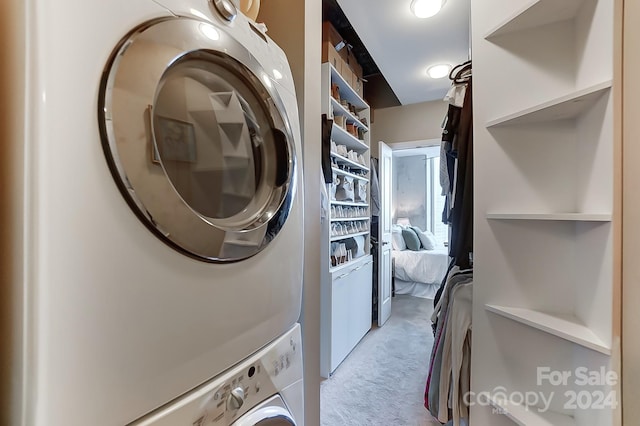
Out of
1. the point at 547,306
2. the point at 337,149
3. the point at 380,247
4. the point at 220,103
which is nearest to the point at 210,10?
the point at 220,103

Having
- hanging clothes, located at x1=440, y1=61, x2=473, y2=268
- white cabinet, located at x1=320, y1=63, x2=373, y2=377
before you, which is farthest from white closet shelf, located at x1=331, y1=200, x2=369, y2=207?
hanging clothes, located at x1=440, y1=61, x2=473, y2=268

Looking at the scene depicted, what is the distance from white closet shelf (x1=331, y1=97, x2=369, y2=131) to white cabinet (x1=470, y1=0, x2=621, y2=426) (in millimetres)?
1314

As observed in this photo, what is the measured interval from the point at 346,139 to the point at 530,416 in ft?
7.45

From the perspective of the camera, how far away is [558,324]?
974 millimetres

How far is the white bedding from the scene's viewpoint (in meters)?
4.20

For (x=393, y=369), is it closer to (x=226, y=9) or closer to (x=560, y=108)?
(x=560, y=108)

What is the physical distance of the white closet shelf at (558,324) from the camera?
33.6 inches

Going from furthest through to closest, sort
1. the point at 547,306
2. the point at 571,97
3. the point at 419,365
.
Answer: the point at 419,365
the point at 547,306
the point at 571,97

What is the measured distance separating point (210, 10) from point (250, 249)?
499 mm

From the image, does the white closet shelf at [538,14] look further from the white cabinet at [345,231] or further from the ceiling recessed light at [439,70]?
the ceiling recessed light at [439,70]

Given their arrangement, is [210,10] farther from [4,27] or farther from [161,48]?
[4,27]

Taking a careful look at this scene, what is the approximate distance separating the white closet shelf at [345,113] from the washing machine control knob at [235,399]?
7.23 feet

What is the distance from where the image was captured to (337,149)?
2.50 meters

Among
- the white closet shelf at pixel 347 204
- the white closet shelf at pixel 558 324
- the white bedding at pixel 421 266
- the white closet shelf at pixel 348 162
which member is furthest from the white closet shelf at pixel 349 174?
Result: the white bedding at pixel 421 266
